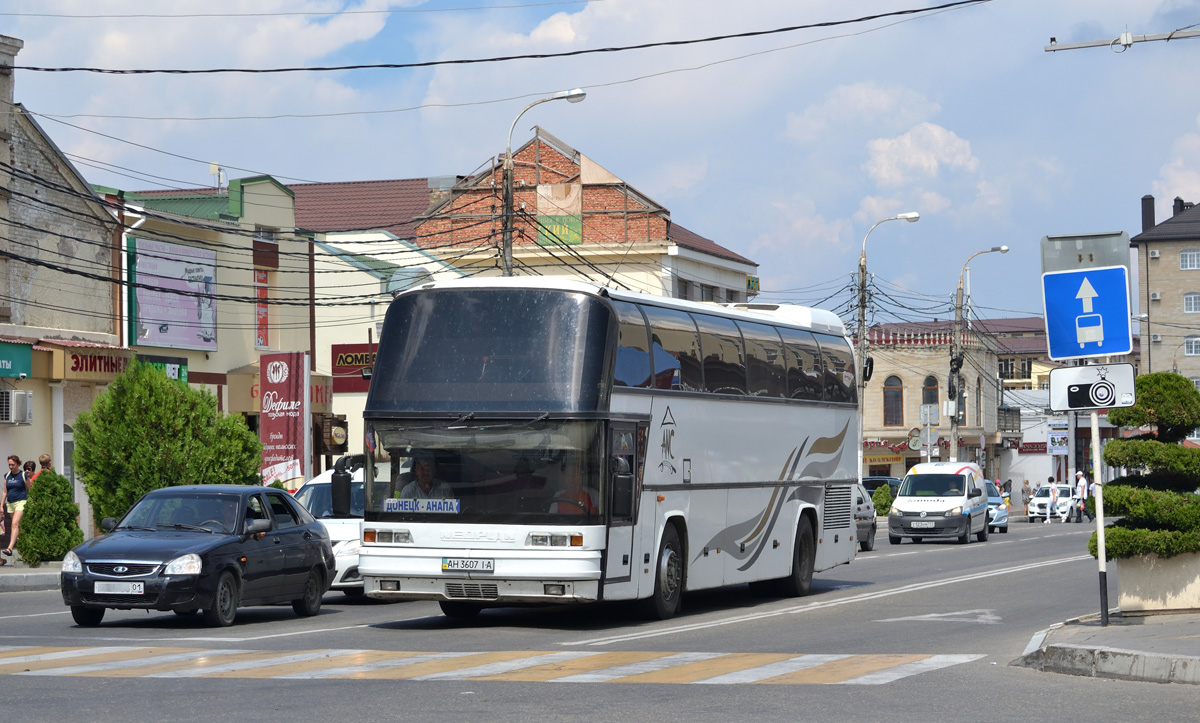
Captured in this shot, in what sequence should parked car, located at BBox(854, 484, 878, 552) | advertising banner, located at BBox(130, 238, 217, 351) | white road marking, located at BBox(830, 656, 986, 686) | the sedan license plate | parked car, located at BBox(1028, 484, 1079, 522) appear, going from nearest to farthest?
white road marking, located at BBox(830, 656, 986, 686) → the sedan license plate → parked car, located at BBox(854, 484, 878, 552) → advertising banner, located at BBox(130, 238, 217, 351) → parked car, located at BBox(1028, 484, 1079, 522)

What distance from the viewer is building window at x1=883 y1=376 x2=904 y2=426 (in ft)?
265

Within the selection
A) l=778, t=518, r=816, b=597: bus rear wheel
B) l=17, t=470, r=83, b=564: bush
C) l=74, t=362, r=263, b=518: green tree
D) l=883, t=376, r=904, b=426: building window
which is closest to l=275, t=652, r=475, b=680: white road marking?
l=778, t=518, r=816, b=597: bus rear wheel

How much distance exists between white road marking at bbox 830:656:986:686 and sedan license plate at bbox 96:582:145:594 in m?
7.63

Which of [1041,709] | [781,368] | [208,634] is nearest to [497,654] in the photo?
[208,634]

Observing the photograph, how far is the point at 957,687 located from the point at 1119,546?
13.1 ft

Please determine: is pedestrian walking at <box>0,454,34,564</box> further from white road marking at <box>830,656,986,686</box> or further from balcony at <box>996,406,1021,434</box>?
balcony at <box>996,406,1021,434</box>

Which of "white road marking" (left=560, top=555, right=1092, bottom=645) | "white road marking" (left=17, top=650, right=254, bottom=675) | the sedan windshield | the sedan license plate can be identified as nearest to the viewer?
"white road marking" (left=17, top=650, right=254, bottom=675)

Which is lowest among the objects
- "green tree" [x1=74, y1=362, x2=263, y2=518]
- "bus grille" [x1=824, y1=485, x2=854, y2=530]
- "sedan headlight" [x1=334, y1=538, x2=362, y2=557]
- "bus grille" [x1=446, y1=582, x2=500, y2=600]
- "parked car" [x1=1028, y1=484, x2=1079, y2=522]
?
"parked car" [x1=1028, y1=484, x2=1079, y2=522]

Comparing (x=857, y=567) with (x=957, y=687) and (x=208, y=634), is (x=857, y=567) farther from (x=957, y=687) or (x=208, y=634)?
(x=957, y=687)

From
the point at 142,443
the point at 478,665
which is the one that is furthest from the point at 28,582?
the point at 478,665

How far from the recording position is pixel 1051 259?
13742 millimetres

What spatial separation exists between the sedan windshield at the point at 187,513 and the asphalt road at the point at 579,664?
3.54 feet

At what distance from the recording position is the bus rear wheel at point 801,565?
833 inches

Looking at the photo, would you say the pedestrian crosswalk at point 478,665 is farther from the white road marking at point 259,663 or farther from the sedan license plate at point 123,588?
the sedan license plate at point 123,588
